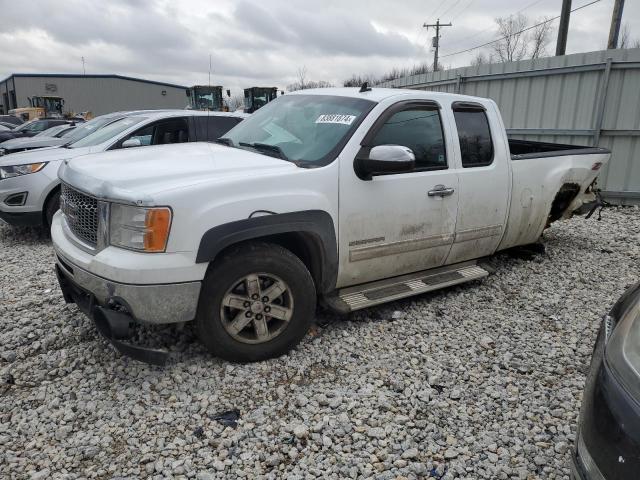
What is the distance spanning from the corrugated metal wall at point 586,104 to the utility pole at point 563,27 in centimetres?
721

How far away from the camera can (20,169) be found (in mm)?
6172

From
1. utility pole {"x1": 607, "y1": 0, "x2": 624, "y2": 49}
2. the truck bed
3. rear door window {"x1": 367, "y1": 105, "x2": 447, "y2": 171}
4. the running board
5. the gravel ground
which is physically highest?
utility pole {"x1": 607, "y1": 0, "x2": 624, "y2": 49}

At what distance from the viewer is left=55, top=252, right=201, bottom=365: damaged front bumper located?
112 inches

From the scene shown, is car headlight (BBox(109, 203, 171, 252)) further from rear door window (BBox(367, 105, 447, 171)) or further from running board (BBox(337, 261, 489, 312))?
rear door window (BBox(367, 105, 447, 171))

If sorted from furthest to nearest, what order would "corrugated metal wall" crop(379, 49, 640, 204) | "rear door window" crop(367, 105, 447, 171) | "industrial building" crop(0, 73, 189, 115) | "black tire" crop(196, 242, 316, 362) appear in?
"industrial building" crop(0, 73, 189, 115) → "corrugated metal wall" crop(379, 49, 640, 204) → "rear door window" crop(367, 105, 447, 171) → "black tire" crop(196, 242, 316, 362)

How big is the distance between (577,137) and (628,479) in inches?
366

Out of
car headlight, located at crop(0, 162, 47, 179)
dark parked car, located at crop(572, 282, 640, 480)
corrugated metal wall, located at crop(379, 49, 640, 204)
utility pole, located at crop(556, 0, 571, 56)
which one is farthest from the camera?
utility pole, located at crop(556, 0, 571, 56)

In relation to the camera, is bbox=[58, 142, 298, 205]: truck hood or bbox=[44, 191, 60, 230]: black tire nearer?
bbox=[58, 142, 298, 205]: truck hood

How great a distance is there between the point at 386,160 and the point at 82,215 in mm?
2063

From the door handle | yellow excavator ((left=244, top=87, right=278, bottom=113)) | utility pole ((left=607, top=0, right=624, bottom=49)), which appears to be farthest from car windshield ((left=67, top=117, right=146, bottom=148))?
yellow excavator ((left=244, top=87, right=278, bottom=113))

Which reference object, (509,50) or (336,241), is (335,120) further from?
(509,50)

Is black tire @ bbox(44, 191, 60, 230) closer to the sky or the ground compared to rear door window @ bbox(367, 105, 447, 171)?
closer to the ground

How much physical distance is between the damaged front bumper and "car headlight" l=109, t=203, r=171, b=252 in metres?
0.24

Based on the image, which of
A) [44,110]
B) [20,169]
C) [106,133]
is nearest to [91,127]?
[106,133]
